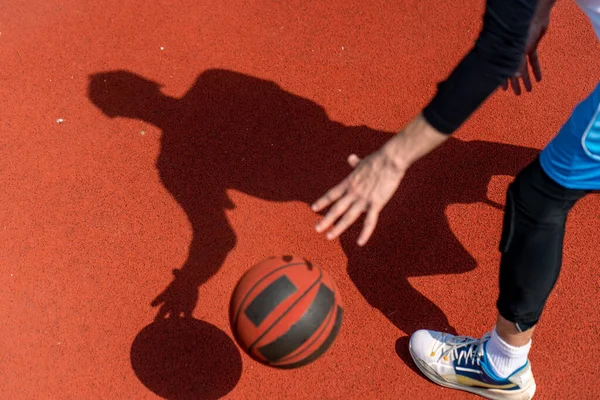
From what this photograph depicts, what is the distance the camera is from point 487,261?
3.77m

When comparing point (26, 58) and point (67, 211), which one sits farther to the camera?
point (26, 58)

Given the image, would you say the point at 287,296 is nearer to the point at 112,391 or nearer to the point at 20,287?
the point at 112,391

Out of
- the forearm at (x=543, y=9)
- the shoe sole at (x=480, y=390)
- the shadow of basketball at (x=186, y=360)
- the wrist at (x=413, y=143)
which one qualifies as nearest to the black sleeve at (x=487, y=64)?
the wrist at (x=413, y=143)

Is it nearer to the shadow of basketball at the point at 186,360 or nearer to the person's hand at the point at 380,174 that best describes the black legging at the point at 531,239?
the person's hand at the point at 380,174

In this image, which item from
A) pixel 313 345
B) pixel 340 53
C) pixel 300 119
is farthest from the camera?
pixel 340 53

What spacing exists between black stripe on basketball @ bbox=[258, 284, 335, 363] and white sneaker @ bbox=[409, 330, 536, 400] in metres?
0.90

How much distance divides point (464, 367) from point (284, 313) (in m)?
1.17

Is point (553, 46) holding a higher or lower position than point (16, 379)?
higher

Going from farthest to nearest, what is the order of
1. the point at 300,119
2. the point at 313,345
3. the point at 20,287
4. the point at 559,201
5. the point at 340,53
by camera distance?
the point at 340,53, the point at 300,119, the point at 20,287, the point at 313,345, the point at 559,201

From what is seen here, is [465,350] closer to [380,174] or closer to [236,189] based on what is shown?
[380,174]

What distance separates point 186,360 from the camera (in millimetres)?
3443

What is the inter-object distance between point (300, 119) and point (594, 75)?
91.1 inches

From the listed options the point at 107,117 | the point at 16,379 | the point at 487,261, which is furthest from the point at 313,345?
the point at 107,117

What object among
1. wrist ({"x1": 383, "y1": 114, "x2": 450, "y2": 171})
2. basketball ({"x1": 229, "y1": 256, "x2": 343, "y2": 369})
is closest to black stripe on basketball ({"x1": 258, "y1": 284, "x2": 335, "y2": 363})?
basketball ({"x1": 229, "y1": 256, "x2": 343, "y2": 369})
